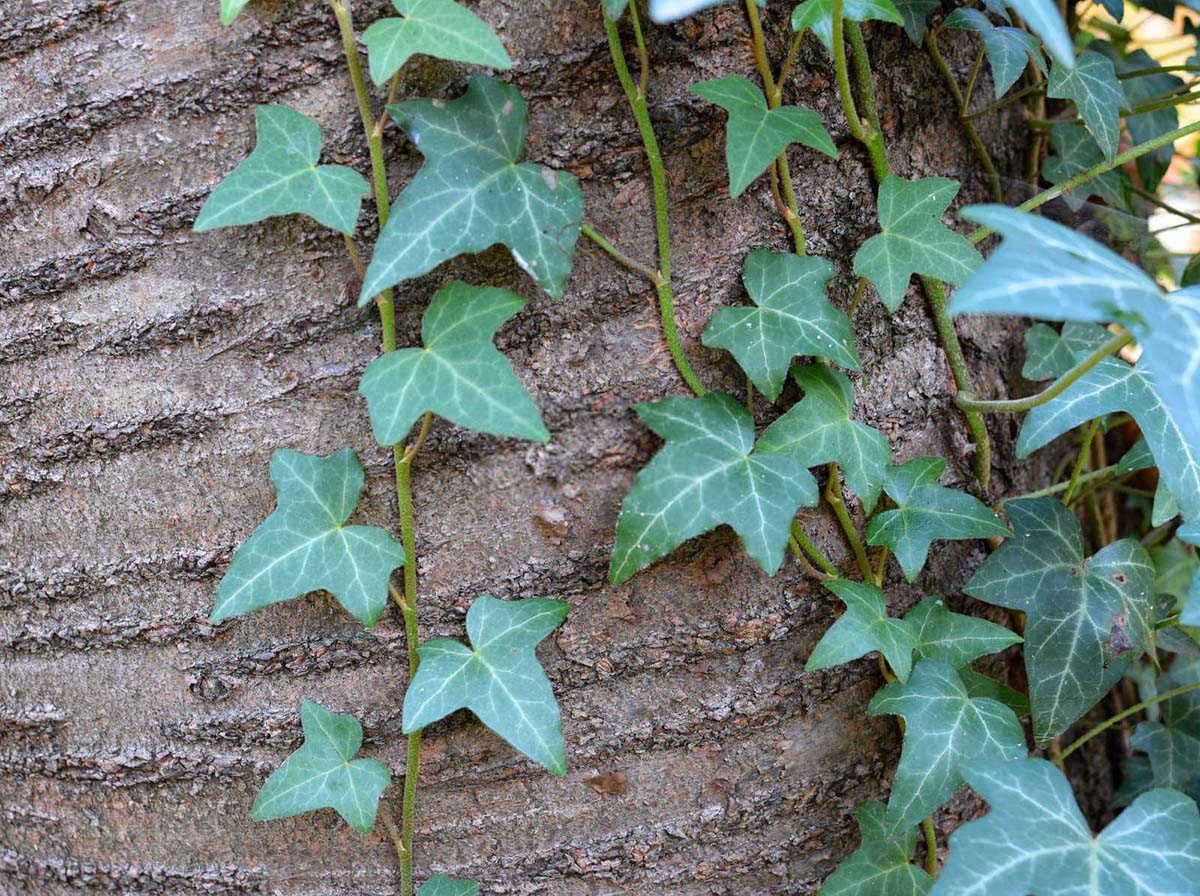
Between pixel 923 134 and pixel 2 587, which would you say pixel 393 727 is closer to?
pixel 2 587

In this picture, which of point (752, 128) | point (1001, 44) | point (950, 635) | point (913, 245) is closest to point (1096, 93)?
point (1001, 44)

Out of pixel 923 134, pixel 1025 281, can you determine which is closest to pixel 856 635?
pixel 1025 281

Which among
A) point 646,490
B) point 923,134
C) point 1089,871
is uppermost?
point 923,134

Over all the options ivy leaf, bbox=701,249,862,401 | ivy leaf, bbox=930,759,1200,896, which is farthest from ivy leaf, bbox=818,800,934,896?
ivy leaf, bbox=701,249,862,401

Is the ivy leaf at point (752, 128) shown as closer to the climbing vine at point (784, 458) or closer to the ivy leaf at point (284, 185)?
the climbing vine at point (784, 458)

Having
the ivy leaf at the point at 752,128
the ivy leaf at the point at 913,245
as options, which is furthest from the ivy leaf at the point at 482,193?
the ivy leaf at the point at 913,245

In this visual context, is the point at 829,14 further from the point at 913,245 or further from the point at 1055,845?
the point at 1055,845
